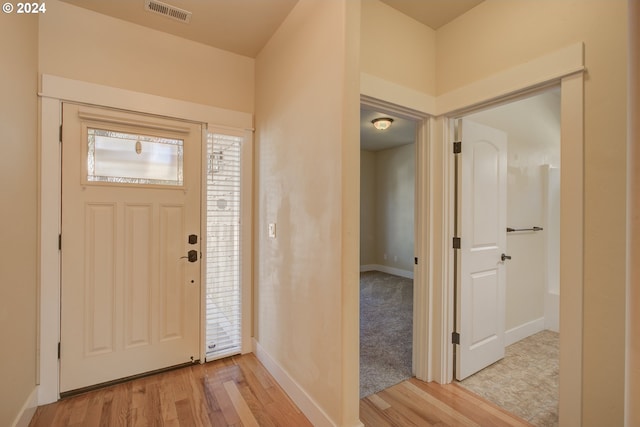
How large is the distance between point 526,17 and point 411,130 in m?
3.42

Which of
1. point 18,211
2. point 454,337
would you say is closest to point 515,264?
point 454,337

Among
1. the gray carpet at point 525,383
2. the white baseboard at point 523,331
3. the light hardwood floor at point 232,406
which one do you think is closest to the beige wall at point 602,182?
the gray carpet at point 525,383

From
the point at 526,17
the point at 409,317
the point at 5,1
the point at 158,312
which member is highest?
the point at 526,17

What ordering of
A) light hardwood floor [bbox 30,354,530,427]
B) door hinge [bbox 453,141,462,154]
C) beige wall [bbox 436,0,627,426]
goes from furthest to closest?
1. door hinge [bbox 453,141,462,154]
2. light hardwood floor [bbox 30,354,530,427]
3. beige wall [bbox 436,0,627,426]

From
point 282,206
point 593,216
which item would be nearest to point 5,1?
point 282,206

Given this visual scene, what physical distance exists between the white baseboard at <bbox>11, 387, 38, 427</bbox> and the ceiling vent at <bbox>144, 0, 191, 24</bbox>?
272 cm

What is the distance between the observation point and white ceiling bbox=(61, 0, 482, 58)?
204cm

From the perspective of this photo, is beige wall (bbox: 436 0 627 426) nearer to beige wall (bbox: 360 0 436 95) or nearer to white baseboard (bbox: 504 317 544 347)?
beige wall (bbox: 360 0 436 95)

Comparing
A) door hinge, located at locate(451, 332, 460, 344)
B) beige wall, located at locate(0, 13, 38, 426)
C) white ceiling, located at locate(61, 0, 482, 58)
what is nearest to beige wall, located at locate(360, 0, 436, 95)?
white ceiling, located at locate(61, 0, 482, 58)

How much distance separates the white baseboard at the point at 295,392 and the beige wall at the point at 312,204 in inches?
1.6

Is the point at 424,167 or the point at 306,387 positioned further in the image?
the point at 424,167

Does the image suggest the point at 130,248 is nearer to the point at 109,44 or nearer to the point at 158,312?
the point at 158,312

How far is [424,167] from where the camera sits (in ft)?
7.55

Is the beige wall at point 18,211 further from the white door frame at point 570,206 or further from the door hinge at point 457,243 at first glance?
the white door frame at point 570,206
